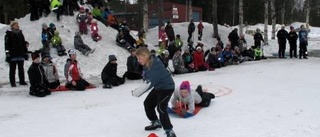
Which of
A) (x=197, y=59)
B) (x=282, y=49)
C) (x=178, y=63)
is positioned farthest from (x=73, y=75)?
(x=282, y=49)

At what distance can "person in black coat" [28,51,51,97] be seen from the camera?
9492 millimetres

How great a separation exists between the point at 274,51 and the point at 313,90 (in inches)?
563

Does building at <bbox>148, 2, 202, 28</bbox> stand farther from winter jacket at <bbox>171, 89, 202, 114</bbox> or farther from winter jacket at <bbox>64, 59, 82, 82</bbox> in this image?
winter jacket at <bbox>171, 89, 202, 114</bbox>

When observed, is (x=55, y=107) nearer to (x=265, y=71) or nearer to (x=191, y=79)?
(x=191, y=79)

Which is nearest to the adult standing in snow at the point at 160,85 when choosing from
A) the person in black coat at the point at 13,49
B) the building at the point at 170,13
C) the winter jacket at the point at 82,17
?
the person in black coat at the point at 13,49

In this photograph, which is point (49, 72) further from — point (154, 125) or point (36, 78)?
point (154, 125)

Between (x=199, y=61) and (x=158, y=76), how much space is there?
350 inches

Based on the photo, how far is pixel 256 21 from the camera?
165 ft

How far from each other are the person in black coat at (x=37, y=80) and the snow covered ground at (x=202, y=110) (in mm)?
246

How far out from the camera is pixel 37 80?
9.56 metres

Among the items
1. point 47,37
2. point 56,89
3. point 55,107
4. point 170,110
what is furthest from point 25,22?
point 170,110

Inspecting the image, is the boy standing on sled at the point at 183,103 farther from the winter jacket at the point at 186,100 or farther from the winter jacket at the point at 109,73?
the winter jacket at the point at 109,73

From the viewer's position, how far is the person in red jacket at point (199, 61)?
46.4 feet

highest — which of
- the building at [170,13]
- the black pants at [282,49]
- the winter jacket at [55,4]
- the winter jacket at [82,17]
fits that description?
the building at [170,13]
